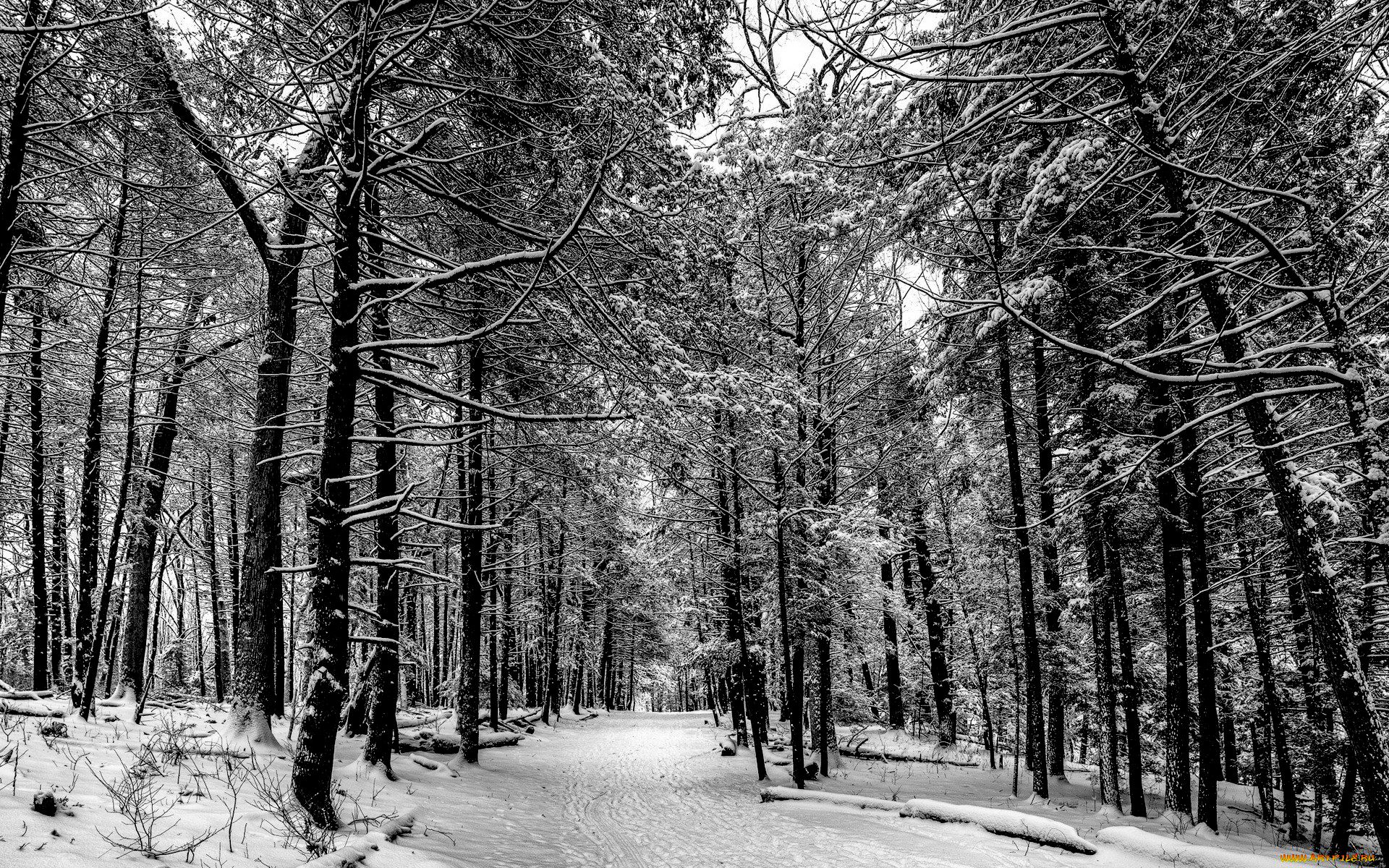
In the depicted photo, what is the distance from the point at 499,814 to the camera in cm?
939

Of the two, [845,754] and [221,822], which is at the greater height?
[221,822]

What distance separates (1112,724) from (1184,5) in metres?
12.0

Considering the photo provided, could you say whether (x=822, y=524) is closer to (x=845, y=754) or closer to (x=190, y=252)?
(x=845, y=754)

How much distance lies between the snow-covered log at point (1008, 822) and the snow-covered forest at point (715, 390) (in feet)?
0.24

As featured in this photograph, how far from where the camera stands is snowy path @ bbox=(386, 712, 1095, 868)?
7.53 meters

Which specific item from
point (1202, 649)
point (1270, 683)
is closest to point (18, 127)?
point (1202, 649)

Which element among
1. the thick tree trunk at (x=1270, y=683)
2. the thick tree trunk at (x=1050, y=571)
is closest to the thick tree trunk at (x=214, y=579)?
the thick tree trunk at (x=1050, y=571)

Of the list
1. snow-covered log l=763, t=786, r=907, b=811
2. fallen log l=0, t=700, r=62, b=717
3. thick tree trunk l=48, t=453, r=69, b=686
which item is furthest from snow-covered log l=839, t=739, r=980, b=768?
thick tree trunk l=48, t=453, r=69, b=686

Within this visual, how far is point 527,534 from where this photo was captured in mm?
26000

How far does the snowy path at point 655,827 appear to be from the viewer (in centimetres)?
753

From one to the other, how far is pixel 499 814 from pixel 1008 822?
7.18 m

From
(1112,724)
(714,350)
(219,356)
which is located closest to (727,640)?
(1112,724)

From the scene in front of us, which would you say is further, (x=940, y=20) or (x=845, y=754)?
(x=845, y=754)

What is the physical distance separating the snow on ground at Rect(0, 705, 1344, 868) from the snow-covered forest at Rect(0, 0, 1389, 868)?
0.10 meters
